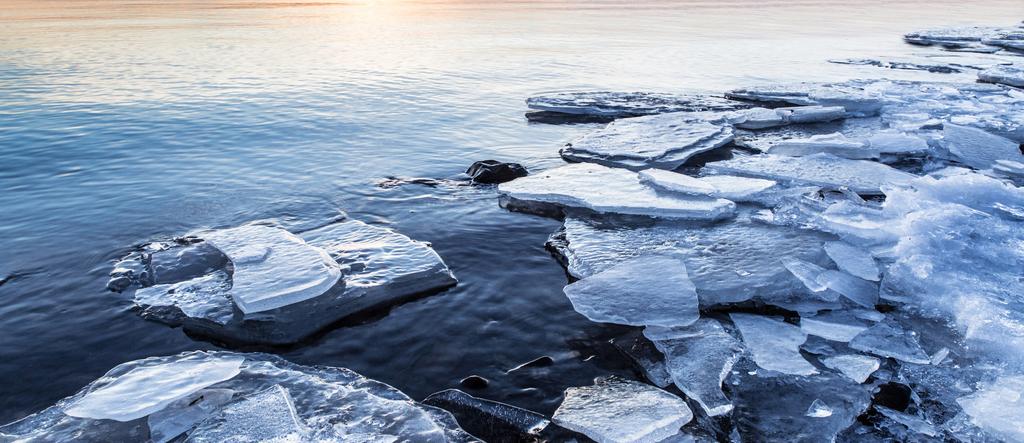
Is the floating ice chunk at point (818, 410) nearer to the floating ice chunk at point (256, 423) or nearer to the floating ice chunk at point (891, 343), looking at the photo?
the floating ice chunk at point (891, 343)

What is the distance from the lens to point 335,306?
9.61 feet

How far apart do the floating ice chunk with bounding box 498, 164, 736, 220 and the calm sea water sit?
0.53 ft

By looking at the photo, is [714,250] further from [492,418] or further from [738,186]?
[492,418]

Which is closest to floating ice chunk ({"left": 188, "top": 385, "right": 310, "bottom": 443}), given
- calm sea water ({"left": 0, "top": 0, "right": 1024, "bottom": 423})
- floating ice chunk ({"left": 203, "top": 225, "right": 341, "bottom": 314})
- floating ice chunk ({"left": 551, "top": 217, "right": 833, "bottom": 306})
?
calm sea water ({"left": 0, "top": 0, "right": 1024, "bottom": 423})

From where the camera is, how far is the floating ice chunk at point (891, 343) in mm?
2533

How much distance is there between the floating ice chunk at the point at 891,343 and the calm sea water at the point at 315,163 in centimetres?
100

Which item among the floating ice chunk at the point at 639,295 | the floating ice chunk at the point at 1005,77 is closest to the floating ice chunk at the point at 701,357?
the floating ice chunk at the point at 639,295

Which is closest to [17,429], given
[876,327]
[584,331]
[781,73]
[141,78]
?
[584,331]

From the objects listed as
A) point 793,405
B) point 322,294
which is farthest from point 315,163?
point 793,405

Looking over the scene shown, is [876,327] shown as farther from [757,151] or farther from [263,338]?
[757,151]

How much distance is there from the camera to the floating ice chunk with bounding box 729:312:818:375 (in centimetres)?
249

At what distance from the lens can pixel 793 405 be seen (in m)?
2.29

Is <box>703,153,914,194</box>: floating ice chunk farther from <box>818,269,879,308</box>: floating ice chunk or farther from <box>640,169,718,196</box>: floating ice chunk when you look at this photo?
<box>818,269,879,308</box>: floating ice chunk

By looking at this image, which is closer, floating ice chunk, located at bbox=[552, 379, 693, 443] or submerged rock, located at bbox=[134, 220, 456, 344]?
floating ice chunk, located at bbox=[552, 379, 693, 443]
